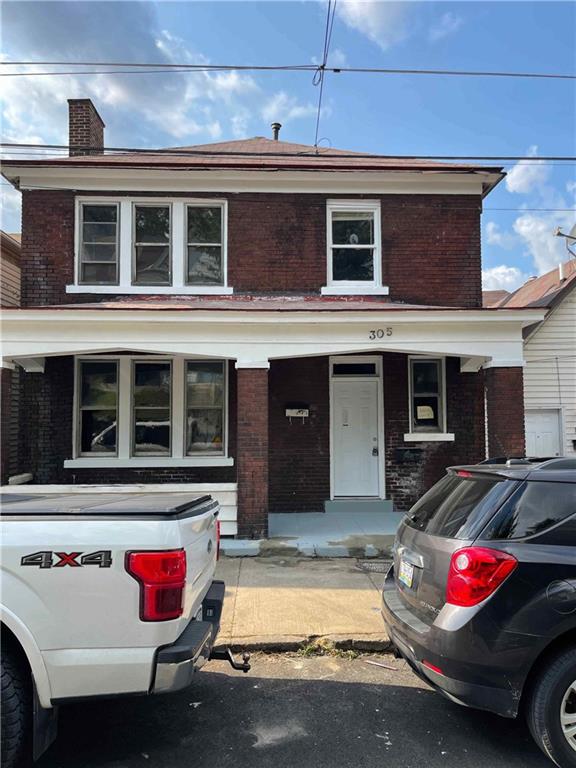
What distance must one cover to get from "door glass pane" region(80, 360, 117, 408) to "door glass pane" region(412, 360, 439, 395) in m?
5.45

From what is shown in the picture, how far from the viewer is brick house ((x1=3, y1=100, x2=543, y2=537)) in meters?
9.28

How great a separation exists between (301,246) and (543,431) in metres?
7.12

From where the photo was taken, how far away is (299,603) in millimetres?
5371

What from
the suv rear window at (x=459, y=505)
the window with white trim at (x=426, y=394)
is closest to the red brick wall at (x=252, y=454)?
the window with white trim at (x=426, y=394)

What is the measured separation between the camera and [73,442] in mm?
9297

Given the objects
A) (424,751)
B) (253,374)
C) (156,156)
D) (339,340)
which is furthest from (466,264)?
(424,751)

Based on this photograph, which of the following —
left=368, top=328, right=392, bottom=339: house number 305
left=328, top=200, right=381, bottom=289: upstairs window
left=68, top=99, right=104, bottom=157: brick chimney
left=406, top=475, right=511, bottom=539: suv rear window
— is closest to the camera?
left=406, top=475, right=511, bottom=539: suv rear window

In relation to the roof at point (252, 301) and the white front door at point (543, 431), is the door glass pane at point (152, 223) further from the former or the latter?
the white front door at point (543, 431)

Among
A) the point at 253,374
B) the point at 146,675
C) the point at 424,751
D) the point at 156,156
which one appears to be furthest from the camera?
the point at 156,156

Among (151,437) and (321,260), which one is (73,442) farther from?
(321,260)

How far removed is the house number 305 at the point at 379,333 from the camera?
7.74 meters

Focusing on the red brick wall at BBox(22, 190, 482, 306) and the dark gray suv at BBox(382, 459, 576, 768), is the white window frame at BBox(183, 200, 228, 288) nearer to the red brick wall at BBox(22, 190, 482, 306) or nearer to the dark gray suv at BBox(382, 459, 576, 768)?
the red brick wall at BBox(22, 190, 482, 306)

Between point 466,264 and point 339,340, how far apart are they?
11.4ft

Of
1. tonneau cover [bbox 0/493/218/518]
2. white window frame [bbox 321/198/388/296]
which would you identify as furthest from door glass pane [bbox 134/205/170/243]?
tonneau cover [bbox 0/493/218/518]
